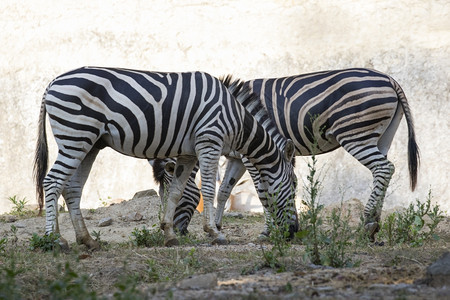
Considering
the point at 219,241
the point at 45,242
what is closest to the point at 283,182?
the point at 219,241

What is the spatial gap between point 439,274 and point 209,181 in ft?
12.3

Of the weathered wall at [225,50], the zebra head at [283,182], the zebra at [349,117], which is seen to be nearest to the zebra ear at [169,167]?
the zebra at [349,117]

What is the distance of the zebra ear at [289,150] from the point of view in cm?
805

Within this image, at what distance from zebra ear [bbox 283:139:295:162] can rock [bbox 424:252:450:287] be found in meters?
4.24

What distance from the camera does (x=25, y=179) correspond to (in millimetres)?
16094

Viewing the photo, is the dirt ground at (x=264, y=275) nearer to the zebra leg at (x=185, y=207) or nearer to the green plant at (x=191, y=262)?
the green plant at (x=191, y=262)

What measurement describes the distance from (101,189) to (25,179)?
2.03 meters

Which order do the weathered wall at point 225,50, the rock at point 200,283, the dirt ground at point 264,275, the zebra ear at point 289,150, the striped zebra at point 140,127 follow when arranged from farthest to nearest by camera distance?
the weathered wall at point 225,50
the zebra ear at point 289,150
the striped zebra at point 140,127
the rock at point 200,283
the dirt ground at point 264,275

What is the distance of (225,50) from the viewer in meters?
16.2

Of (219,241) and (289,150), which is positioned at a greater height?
(289,150)

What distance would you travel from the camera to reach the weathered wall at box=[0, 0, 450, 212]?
14844mm

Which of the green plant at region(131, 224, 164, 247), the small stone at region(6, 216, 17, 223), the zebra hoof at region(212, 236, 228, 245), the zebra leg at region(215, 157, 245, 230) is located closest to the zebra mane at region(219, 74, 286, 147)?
the zebra leg at region(215, 157, 245, 230)

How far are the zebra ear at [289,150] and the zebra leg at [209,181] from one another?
47.3 inches

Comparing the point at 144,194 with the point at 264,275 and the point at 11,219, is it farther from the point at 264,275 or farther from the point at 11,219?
the point at 264,275
